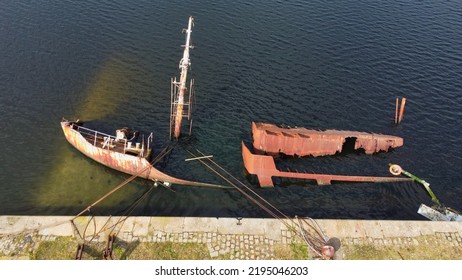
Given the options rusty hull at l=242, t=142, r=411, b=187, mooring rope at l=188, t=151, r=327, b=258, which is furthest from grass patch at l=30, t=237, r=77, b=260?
rusty hull at l=242, t=142, r=411, b=187

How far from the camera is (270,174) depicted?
32.7m

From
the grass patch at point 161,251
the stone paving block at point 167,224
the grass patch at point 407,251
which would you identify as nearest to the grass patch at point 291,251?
the grass patch at point 407,251

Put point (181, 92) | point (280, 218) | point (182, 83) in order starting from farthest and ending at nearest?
1. point (181, 92)
2. point (182, 83)
3. point (280, 218)

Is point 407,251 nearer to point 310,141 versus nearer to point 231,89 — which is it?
point 310,141

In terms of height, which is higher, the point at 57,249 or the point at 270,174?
the point at 270,174

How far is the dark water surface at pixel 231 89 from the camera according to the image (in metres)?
31.9

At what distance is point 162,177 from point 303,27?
36284 mm

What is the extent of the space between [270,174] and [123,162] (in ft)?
41.9

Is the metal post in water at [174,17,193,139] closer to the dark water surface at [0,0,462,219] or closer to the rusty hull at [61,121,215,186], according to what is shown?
the dark water surface at [0,0,462,219]

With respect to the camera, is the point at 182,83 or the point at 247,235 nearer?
the point at 247,235

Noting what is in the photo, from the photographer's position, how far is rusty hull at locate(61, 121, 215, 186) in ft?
104

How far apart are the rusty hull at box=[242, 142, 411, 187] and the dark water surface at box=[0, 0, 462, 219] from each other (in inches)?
29.9

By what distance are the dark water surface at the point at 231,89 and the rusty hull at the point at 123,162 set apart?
86cm

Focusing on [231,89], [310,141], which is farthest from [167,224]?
[231,89]
